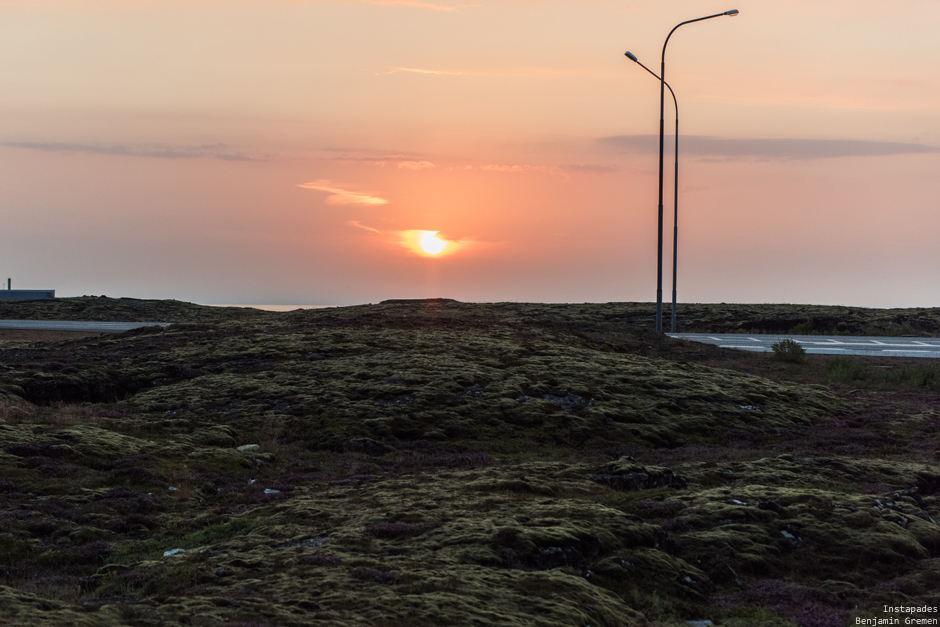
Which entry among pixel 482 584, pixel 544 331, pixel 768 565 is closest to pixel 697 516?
pixel 768 565

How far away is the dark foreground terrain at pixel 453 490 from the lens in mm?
9070

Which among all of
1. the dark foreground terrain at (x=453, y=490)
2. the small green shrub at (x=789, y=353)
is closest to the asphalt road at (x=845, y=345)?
the small green shrub at (x=789, y=353)

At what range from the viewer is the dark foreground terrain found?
9070 millimetres

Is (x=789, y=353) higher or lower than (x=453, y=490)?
higher

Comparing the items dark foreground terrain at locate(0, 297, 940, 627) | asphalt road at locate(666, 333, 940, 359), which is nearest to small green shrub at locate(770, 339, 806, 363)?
asphalt road at locate(666, 333, 940, 359)

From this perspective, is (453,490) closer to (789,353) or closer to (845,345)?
(789,353)

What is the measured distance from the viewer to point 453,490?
1427 cm

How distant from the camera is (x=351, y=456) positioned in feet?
62.4

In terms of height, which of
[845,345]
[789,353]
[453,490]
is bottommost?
A: [453,490]

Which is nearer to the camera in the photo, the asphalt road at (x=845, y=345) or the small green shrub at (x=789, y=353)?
the small green shrub at (x=789, y=353)

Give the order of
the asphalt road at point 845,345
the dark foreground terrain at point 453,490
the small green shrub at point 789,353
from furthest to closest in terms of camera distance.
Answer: the asphalt road at point 845,345 → the small green shrub at point 789,353 → the dark foreground terrain at point 453,490

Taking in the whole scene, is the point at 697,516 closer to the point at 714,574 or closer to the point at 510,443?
the point at 714,574

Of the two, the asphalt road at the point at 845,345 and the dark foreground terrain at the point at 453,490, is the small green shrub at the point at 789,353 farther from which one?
the dark foreground terrain at the point at 453,490

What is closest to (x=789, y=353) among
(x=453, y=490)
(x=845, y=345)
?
(x=845, y=345)
